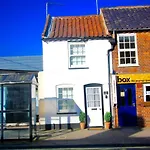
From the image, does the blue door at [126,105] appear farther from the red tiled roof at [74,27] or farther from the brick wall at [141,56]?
the red tiled roof at [74,27]

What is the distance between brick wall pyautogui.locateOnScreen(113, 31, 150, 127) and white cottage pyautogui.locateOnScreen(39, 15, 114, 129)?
2.91 feet

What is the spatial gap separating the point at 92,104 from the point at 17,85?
552cm

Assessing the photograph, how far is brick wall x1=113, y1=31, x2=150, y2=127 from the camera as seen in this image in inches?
680

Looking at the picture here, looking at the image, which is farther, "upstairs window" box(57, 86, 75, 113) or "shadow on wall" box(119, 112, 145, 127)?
"upstairs window" box(57, 86, 75, 113)

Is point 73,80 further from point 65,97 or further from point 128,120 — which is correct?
point 128,120

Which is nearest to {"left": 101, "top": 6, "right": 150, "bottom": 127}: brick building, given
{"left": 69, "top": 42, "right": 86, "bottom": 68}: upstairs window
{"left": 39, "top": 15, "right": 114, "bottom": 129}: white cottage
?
{"left": 39, "top": 15, "right": 114, "bottom": 129}: white cottage

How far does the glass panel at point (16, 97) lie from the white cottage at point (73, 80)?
3910 mm

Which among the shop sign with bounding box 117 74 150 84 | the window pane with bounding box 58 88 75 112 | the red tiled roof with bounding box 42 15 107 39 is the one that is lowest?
the window pane with bounding box 58 88 75 112

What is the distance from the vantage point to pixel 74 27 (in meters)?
19.9

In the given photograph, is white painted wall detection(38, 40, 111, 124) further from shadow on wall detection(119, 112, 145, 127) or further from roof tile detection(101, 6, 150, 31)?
roof tile detection(101, 6, 150, 31)

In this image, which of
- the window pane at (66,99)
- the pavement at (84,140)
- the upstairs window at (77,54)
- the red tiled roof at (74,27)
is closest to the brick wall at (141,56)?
the upstairs window at (77,54)

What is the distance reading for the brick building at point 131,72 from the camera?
1730 cm

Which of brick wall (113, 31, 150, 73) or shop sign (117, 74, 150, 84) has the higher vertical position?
brick wall (113, 31, 150, 73)

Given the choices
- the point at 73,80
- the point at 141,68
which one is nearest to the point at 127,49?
the point at 141,68
